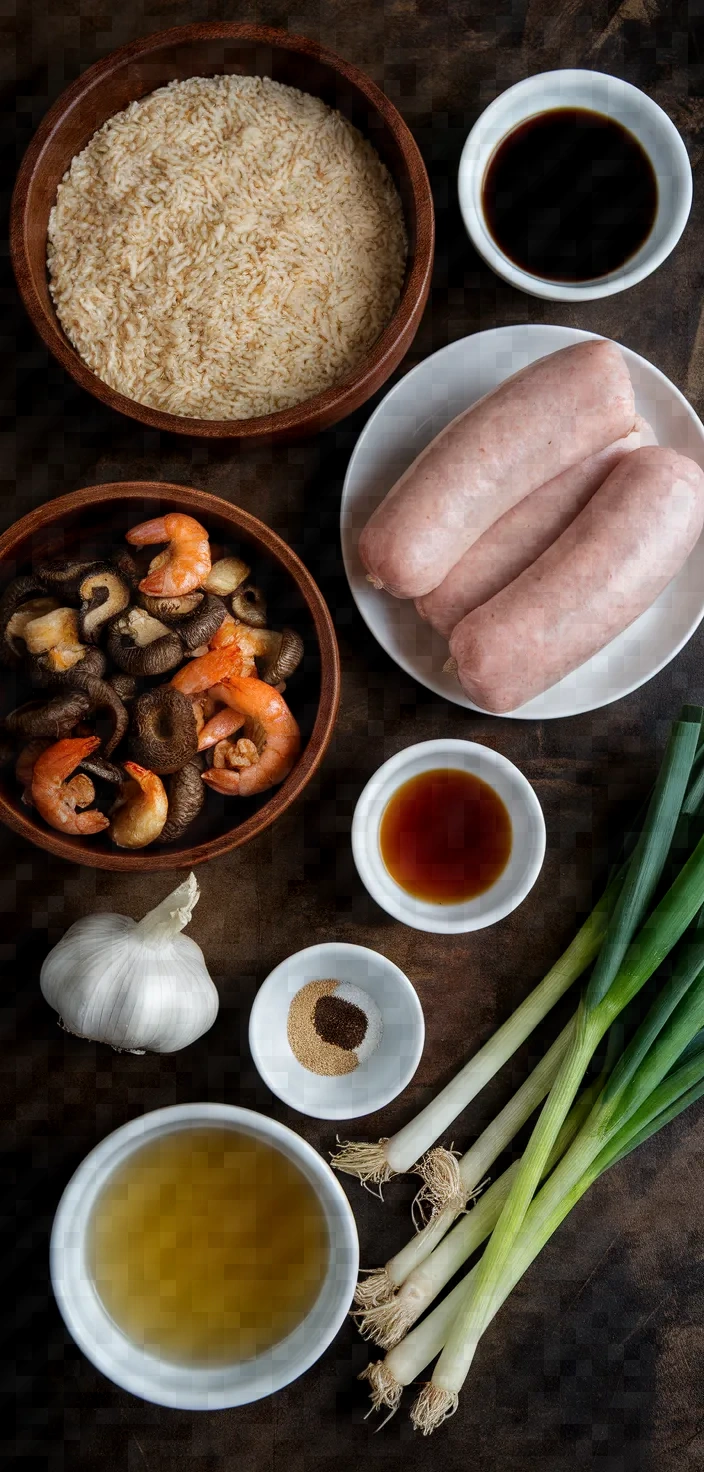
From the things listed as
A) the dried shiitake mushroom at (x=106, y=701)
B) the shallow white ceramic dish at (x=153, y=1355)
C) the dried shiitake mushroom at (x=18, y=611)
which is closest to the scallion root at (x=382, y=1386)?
the shallow white ceramic dish at (x=153, y=1355)

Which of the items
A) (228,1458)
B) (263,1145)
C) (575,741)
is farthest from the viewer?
(575,741)

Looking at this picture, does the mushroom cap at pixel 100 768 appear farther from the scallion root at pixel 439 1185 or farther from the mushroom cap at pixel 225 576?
the scallion root at pixel 439 1185

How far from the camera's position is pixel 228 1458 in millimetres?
1878

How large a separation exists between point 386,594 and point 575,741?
48 cm

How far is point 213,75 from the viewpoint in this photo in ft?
6.18

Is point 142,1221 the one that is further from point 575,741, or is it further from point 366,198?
point 366,198

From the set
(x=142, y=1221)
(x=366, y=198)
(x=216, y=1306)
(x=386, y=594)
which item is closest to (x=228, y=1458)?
(x=216, y=1306)

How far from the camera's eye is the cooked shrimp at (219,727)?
1.78m

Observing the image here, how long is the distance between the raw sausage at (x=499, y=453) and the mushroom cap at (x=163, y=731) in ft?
1.32

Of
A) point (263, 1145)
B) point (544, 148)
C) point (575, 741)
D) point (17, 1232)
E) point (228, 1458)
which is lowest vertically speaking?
point (228, 1458)

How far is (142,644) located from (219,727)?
0.63 ft

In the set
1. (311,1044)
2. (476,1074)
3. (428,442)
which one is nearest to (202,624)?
(428,442)

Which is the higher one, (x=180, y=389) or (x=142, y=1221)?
(x=180, y=389)

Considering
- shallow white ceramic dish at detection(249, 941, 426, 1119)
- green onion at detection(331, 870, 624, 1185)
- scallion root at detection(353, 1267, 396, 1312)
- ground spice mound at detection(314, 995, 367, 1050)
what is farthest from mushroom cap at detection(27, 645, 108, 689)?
scallion root at detection(353, 1267, 396, 1312)
